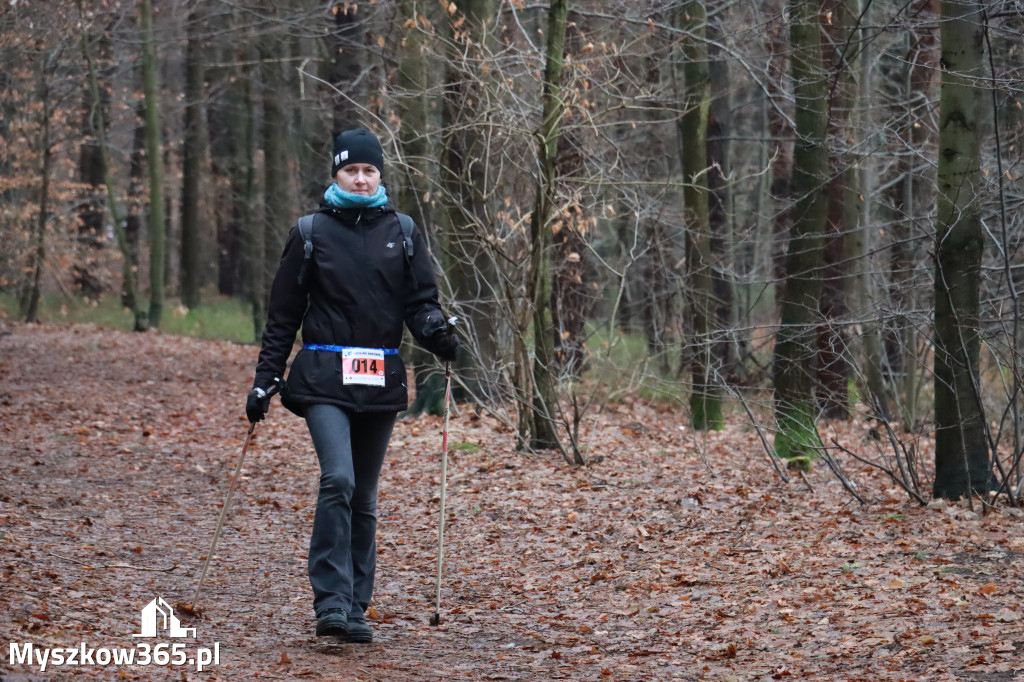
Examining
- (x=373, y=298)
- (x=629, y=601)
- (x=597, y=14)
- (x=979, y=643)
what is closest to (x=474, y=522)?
(x=629, y=601)

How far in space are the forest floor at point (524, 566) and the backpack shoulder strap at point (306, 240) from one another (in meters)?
1.80

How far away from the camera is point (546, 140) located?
33.6ft

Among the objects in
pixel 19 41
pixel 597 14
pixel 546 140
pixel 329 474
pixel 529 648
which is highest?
pixel 19 41

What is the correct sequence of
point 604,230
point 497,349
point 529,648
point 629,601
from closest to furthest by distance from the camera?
1. point 529,648
2. point 629,601
3. point 497,349
4. point 604,230

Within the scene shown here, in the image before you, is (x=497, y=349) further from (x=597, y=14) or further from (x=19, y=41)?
(x=19, y=41)

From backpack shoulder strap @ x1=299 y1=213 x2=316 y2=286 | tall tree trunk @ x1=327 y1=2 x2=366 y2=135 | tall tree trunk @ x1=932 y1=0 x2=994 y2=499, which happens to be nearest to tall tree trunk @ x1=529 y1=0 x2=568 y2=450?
tall tree trunk @ x1=932 y1=0 x2=994 y2=499

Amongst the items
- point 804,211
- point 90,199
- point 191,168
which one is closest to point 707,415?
point 804,211

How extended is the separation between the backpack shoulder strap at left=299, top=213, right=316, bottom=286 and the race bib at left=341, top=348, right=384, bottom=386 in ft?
1.43

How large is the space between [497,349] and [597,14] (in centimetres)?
394

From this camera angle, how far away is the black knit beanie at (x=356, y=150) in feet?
18.4

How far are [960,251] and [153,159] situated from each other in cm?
2045

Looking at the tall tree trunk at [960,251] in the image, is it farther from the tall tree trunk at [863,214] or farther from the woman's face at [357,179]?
the woman's face at [357,179]

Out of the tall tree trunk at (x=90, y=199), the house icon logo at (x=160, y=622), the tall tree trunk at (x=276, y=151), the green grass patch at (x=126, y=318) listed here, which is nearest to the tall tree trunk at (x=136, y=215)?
the green grass patch at (x=126, y=318)

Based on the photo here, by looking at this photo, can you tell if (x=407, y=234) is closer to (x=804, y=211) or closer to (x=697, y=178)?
(x=804, y=211)
